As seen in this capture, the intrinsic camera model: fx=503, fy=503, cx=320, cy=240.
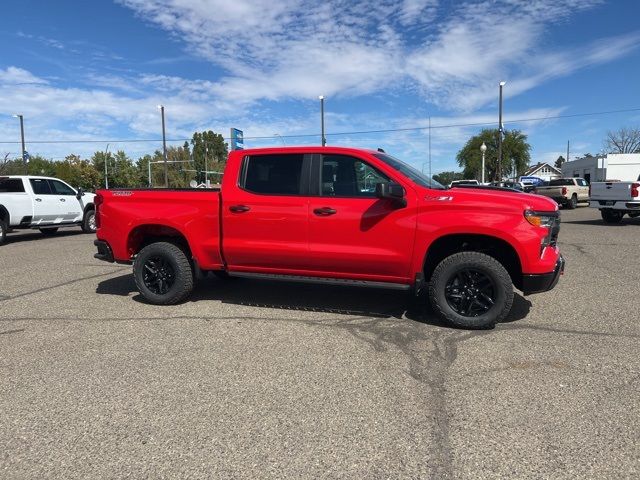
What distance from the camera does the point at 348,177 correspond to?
557 centimetres

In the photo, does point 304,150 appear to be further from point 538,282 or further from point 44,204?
point 44,204

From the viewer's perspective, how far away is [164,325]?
18.0ft

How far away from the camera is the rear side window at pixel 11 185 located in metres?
13.8

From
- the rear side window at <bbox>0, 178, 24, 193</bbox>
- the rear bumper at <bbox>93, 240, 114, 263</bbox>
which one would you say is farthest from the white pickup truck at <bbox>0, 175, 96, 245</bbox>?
the rear bumper at <bbox>93, 240, 114, 263</bbox>

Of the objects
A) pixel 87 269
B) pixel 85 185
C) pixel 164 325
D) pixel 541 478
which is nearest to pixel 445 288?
pixel 541 478

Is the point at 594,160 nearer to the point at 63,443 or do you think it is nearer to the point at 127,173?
the point at 63,443

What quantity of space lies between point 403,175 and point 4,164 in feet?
169

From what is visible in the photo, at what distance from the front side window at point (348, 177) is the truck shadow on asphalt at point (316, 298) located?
1417mm

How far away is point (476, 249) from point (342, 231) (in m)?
1.48

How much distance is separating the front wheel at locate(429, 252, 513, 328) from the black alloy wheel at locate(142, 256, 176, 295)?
10.6 ft

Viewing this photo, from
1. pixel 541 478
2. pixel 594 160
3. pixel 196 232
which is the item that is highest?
pixel 594 160

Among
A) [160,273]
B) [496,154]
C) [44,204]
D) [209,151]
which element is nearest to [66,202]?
[44,204]

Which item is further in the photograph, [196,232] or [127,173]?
[127,173]

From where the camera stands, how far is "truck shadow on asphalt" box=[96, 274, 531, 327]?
233 inches
